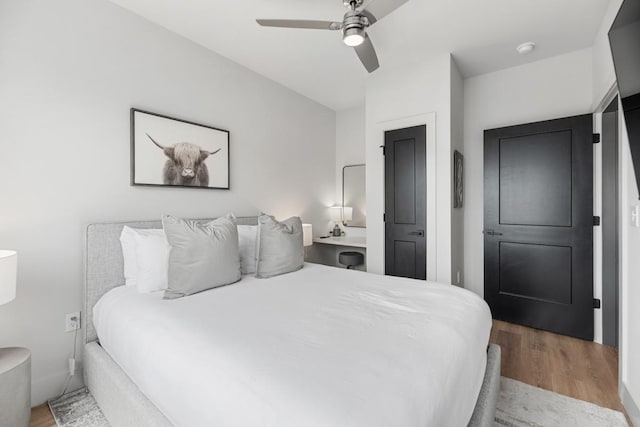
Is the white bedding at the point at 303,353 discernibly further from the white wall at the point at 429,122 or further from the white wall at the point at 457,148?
the white wall at the point at 457,148

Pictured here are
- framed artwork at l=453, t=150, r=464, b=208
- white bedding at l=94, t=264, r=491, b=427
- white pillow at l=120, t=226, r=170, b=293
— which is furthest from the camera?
framed artwork at l=453, t=150, r=464, b=208

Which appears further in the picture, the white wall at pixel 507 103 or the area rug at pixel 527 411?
the white wall at pixel 507 103

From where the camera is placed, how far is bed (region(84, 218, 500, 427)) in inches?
34.7

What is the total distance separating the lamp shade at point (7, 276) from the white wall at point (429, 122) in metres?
2.98

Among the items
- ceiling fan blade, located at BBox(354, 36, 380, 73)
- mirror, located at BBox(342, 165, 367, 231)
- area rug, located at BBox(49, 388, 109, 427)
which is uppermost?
ceiling fan blade, located at BBox(354, 36, 380, 73)

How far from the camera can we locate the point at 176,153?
254 cm

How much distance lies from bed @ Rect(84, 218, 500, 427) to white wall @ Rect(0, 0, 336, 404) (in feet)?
0.68

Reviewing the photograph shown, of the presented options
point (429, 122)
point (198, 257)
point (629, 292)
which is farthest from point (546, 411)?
point (429, 122)

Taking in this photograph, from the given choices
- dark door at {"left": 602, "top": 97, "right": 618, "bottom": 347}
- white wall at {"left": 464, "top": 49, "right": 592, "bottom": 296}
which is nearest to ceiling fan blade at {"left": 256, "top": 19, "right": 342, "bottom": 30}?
white wall at {"left": 464, "top": 49, "right": 592, "bottom": 296}

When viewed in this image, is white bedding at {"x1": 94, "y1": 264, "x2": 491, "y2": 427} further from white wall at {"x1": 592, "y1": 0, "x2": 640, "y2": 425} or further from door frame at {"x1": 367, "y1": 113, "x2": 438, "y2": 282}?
door frame at {"x1": 367, "y1": 113, "x2": 438, "y2": 282}

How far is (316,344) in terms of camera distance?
1.18m

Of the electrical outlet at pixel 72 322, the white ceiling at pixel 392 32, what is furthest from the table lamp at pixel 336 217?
the electrical outlet at pixel 72 322

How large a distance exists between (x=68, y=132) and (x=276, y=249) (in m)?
1.63

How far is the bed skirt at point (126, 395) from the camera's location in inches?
50.7
